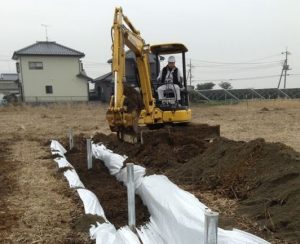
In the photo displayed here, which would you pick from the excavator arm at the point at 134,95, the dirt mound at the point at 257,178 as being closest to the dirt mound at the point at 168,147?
the excavator arm at the point at 134,95

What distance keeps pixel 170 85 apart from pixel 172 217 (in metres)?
5.36

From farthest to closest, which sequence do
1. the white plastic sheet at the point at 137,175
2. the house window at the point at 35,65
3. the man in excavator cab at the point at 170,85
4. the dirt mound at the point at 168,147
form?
the house window at the point at 35,65 → the man in excavator cab at the point at 170,85 → the dirt mound at the point at 168,147 → the white plastic sheet at the point at 137,175

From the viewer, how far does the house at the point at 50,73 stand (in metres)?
39.4

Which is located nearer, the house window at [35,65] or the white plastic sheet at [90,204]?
the white plastic sheet at [90,204]

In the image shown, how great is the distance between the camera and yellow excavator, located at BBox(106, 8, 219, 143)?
23.1 ft

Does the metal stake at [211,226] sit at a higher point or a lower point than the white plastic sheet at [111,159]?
higher

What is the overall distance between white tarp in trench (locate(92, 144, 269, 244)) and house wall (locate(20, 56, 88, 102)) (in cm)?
3609

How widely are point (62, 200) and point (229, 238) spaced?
10.7 feet

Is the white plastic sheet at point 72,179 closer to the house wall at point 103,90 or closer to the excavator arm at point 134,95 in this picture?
the excavator arm at point 134,95

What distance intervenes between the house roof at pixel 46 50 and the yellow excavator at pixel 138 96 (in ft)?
107

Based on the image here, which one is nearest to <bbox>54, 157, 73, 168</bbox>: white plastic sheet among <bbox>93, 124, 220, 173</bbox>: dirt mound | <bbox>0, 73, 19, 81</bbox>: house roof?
<bbox>93, 124, 220, 173</bbox>: dirt mound

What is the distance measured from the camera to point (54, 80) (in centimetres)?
4072

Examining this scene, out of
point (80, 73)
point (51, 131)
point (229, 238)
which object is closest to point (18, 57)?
point (80, 73)

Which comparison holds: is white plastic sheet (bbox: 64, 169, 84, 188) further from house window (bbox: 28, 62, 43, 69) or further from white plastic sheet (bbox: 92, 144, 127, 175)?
house window (bbox: 28, 62, 43, 69)
